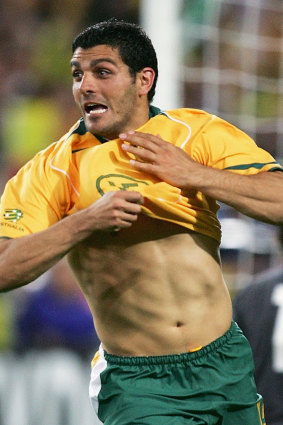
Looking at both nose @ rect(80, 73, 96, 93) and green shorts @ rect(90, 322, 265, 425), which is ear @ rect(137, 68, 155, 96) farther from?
green shorts @ rect(90, 322, 265, 425)

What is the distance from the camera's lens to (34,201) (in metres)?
3.24

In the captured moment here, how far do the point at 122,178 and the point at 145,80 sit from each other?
51 cm

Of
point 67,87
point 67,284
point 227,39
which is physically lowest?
point 67,284

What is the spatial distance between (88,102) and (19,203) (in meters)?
0.44

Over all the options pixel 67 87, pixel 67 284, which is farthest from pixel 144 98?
pixel 67 87

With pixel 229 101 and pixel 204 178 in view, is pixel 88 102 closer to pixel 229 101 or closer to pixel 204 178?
pixel 204 178

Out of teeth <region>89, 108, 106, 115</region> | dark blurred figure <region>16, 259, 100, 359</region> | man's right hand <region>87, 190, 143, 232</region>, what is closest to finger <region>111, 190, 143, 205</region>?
man's right hand <region>87, 190, 143, 232</region>

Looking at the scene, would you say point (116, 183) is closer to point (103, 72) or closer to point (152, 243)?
point (152, 243)

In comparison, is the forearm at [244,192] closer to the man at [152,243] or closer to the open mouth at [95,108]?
the man at [152,243]

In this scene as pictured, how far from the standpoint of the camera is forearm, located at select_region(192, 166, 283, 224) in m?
3.09

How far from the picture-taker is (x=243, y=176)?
312 cm

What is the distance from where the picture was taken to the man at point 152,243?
3.11m

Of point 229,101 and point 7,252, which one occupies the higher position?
point 7,252

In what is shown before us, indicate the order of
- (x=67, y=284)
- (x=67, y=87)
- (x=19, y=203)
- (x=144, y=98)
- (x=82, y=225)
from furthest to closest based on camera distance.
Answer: (x=67, y=87) < (x=67, y=284) < (x=144, y=98) < (x=19, y=203) < (x=82, y=225)
